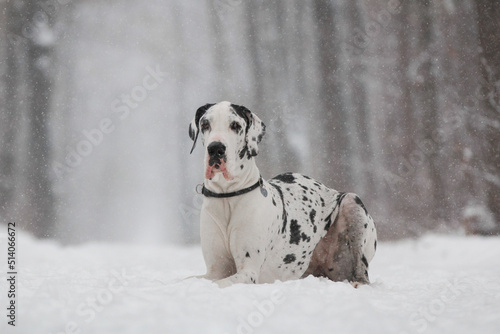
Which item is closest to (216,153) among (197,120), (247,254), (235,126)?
(235,126)

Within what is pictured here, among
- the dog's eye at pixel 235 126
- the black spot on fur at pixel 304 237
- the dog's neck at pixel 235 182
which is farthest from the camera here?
the black spot on fur at pixel 304 237

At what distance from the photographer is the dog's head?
302cm

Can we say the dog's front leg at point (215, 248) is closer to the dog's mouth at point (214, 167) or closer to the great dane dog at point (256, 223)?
the great dane dog at point (256, 223)

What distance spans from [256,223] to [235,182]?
30 cm

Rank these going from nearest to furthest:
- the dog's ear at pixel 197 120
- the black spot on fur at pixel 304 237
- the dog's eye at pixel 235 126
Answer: the dog's eye at pixel 235 126
the dog's ear at pixel 197 120
the black spot on fur at pixel 304 237

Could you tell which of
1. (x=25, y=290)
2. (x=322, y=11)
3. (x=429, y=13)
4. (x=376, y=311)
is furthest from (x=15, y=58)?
(x=376, y=311)

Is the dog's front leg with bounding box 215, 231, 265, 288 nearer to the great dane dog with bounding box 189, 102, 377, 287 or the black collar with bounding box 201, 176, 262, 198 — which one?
the great dane dog with bounding box 189, 102, 377, 287

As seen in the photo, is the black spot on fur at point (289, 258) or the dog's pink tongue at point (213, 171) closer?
the dog's pink tongue at point (213, 171)

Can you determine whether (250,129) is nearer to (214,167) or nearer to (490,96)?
(214,167)

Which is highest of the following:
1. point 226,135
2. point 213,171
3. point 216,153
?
point 226,135

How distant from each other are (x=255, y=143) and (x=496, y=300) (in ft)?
5.54

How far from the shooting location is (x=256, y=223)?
3287mm

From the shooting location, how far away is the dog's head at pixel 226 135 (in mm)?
3016

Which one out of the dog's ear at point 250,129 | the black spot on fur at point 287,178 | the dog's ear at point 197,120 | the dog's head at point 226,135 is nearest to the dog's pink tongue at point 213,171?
the dog's head at point 226,135
